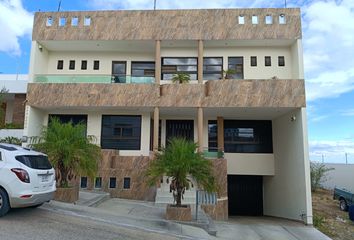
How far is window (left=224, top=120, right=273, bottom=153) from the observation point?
64.8 ft

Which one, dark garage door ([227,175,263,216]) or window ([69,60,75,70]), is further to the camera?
dark garage door ([227,175,263,216])

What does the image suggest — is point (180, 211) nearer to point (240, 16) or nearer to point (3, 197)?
point (3, 197)

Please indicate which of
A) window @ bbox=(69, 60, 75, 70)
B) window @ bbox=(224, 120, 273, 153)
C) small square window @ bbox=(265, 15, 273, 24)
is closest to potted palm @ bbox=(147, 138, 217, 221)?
window @ bbox=(224, 120, 273, 153)

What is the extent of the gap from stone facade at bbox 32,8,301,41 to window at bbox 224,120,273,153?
18.3ft

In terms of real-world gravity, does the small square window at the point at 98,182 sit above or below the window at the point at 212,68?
below

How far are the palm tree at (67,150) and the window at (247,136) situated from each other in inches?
418

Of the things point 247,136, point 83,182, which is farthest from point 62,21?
point 247,136

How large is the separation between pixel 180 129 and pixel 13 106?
12255mm

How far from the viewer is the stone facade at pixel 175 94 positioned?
16.3 m

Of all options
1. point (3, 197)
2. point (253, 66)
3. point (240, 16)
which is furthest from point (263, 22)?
point (3, 197)

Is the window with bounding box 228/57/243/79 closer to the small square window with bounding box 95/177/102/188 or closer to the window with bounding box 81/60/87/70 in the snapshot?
the window with bounding box 81/60/87/70

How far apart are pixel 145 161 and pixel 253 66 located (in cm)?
869

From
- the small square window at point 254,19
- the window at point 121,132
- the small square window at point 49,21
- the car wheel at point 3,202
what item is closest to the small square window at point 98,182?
the window at point 121,132

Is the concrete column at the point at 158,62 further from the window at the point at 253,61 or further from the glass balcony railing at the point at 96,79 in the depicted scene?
the window at the point at 253,61
